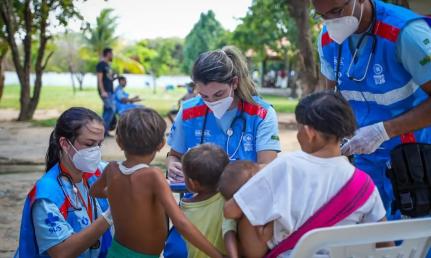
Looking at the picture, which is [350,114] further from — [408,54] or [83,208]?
[83,208]

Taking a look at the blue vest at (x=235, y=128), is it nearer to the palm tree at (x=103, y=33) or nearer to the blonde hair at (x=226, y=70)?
the blonde hair at (x=226, y=70)

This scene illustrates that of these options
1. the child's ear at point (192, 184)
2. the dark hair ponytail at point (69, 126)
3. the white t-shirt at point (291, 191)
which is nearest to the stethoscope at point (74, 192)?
the dark hair ponytail at point (69, 126)

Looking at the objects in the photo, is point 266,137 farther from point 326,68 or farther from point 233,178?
point 233,178

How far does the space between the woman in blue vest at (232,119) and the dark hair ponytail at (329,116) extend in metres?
0.93

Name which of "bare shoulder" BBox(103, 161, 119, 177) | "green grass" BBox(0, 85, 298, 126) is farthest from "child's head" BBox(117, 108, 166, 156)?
"green grass" BBox(0, 85, 298, 126)

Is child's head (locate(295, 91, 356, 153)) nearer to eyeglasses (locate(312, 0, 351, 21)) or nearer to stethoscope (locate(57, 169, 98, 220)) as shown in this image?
eyeglasses (locate(312, 0, 351, 21))

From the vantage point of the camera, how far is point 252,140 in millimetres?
2805

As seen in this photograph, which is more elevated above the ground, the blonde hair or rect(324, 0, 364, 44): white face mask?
rect(324, 0, 364, 44): white face mask

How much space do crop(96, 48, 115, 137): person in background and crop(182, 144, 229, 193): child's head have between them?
9204mm

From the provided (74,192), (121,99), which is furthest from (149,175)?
(121,99)

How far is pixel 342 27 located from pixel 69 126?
1.44 m

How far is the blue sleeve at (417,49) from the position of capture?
7.11ft

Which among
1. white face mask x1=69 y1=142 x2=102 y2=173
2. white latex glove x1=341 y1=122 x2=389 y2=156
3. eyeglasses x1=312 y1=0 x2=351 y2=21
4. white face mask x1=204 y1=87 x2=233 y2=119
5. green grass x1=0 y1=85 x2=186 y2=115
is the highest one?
eyeglasses x1=312 y1=0 x2=351 y2=21

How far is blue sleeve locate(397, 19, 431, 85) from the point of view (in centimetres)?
217
